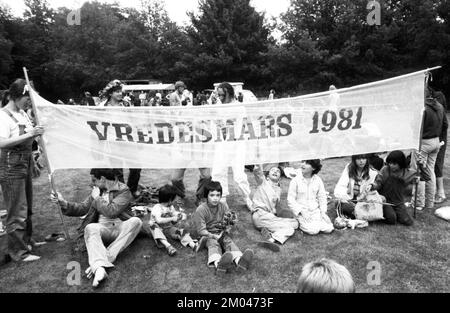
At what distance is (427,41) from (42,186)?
29.4 m

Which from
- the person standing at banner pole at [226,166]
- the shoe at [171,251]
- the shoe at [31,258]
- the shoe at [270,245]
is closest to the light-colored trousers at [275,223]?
the shoe at [270,245]

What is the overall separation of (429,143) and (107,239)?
5.44 m

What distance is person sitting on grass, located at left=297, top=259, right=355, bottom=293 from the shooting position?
5.67ft

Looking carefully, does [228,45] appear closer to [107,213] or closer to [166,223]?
[166,223]

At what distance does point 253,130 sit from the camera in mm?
5023

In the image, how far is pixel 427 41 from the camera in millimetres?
25547

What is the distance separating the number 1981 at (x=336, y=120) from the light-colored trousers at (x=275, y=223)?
4.88 feet

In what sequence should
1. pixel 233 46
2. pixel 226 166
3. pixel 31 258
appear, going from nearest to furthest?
pixel 31 258, pixel 226 166, pixel 233 46

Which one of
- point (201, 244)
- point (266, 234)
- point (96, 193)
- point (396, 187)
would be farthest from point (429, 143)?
point (96, 193)

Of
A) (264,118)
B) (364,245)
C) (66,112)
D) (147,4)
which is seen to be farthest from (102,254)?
(147,4)

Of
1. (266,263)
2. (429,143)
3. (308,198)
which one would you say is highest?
(429,143)

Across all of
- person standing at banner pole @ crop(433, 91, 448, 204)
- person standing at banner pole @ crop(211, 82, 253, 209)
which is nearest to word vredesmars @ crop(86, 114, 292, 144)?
person standing at banner pole @ crop(211, 82, 253, 209)

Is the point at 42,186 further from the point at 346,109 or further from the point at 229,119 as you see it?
the point at 346,109

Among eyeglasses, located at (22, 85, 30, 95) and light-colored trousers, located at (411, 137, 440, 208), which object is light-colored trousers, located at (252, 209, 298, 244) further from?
eyeglasses, located at (22, 85, 30, 95)
